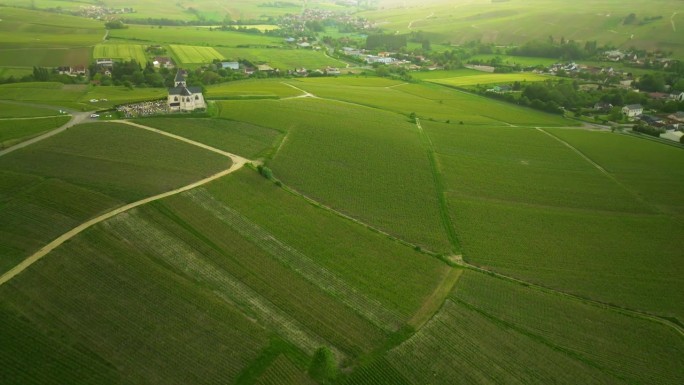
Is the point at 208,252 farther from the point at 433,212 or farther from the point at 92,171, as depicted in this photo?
the point at 433,212

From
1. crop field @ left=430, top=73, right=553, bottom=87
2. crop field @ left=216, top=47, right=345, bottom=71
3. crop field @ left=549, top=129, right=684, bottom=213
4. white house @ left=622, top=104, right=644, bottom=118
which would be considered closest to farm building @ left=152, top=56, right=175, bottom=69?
crop field @ left=216, top=47, right=345, bottom=71

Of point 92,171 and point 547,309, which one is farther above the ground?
point 92,171

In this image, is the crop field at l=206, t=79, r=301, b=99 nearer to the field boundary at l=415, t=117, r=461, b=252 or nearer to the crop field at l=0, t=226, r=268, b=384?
the field boundary at l=415, t=117, r=461, b=252

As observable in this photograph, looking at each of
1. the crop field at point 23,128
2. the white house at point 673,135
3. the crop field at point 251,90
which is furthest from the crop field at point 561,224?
the crop field at point 23,128

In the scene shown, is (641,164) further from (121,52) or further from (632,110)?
(121,52)

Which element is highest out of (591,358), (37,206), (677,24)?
(677,24)

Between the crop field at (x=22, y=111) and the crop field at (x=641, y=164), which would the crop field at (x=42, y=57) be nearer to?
the crop field at (x=22, y=111)

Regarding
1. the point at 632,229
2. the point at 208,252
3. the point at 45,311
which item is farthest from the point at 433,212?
the point at 45,311

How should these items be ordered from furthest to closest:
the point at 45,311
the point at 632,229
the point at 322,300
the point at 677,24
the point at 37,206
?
1. the point at 677,24
2. the point at 632,229
3. the point at 37,206
4. the point at 322,300
5. the point at 45,311
